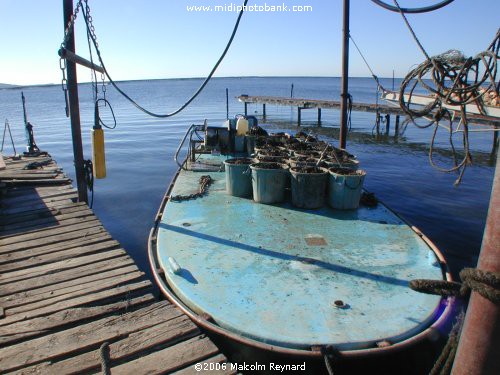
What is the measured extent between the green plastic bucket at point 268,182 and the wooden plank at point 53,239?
3.23 m

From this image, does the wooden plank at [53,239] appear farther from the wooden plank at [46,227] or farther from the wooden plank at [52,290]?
the wooden plank at [52,290]

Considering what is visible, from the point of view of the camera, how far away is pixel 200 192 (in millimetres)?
8875

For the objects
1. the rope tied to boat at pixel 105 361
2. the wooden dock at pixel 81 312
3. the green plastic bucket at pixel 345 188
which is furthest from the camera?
the green plastic bucket at pixel 345 188

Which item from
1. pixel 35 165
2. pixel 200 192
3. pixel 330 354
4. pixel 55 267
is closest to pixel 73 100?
pixel 200 192

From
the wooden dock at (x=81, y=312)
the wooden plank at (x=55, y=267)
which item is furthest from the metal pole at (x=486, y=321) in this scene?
the wooden plank at (x=55, y=267)

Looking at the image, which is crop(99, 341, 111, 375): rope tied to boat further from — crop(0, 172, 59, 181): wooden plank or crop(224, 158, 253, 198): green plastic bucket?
crop(0, 172, 59, 181): wooden plank

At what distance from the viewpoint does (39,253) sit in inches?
227

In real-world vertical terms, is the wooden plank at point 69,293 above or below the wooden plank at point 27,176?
below

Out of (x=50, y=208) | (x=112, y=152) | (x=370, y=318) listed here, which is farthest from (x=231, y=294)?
(x=112, y=152)

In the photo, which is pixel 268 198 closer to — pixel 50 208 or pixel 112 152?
pixel 50 208

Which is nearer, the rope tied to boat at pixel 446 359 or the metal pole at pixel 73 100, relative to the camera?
the rope tied to boat at pixel 446 359

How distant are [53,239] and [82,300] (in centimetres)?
221

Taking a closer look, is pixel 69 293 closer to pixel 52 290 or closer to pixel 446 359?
pixel 52 290

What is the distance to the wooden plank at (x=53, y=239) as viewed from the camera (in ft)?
19.5
